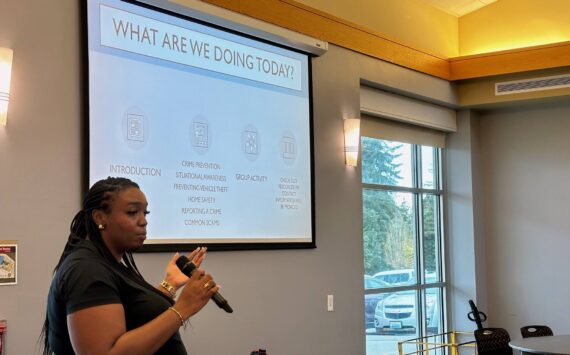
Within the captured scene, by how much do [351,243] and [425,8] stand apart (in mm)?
2596

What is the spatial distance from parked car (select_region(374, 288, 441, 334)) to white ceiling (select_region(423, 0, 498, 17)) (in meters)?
2.77

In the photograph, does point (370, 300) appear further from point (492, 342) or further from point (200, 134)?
point (200, 134)

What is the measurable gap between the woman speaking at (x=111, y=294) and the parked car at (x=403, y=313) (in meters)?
4.36

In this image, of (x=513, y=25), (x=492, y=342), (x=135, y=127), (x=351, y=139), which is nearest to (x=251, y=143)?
(x=135, y=127)

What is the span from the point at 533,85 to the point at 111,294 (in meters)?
5.57

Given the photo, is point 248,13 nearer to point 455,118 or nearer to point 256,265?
point 256,265

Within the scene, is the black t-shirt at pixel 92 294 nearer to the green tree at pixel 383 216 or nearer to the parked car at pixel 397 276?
the green tree at pixel 383 216

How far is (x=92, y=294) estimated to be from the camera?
1704 mm

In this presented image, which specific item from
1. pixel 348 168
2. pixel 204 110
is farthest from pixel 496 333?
pixel 204 110

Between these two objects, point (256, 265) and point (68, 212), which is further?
point (256, 265)

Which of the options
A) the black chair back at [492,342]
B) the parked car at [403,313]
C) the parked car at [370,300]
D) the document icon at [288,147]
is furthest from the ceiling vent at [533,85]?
the document icon at [288,147]

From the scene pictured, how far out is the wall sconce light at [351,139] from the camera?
203 inches

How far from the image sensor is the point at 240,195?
428 cm

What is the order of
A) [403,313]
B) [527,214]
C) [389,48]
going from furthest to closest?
[527,214], [403,313], [389,48]
